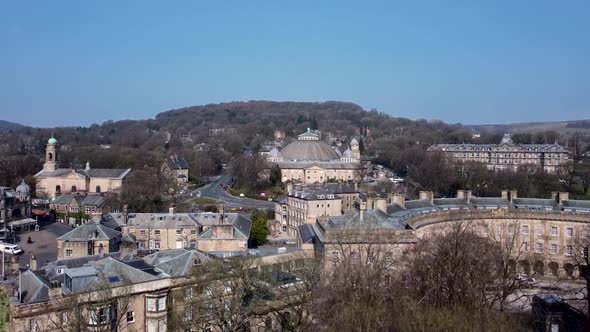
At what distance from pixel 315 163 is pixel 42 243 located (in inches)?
2280

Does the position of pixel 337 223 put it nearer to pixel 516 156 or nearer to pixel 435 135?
pixel 516 156

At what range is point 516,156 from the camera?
141875 mm

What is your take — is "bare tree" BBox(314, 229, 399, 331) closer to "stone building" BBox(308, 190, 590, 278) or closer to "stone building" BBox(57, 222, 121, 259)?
"stone building" BBox(308, 190, 590, 278)

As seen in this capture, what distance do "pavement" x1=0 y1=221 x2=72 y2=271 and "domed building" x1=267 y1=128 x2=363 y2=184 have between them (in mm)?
43485

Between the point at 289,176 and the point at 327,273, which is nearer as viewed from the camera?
the point at 327,273

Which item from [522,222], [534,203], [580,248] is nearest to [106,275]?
[522,222]

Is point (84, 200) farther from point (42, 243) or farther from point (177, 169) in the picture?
point (177, 169)

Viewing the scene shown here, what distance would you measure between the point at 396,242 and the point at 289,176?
7092cm

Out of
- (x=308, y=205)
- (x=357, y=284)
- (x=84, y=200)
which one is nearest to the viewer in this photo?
(x=357, y=284)

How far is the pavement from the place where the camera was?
51.6 meters

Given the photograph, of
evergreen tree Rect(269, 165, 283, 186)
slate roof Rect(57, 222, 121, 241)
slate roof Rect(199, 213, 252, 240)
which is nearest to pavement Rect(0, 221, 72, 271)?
slate roof Rect(57, 222, 121, 241)

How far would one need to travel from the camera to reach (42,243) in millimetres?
60625

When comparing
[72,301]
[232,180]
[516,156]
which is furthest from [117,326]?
[516,156]

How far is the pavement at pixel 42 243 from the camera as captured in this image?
51.6 metres
